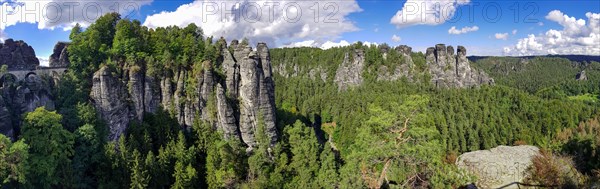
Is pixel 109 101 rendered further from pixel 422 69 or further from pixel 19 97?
pixel 422 69

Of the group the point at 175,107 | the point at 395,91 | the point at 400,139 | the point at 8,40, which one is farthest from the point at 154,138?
the point at 395,91

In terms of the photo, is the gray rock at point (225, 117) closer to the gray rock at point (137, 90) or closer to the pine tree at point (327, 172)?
the gray rock at point (137, 90)

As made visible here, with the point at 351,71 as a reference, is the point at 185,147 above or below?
below

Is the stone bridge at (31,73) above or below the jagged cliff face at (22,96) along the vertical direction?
above

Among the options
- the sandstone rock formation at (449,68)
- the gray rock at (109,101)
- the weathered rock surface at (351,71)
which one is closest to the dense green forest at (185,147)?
the gray rock at (109,101)

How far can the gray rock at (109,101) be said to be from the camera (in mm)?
38438

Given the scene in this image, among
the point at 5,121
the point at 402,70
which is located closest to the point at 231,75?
the point at 5,121

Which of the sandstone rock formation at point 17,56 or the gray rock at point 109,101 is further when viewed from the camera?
the sandstone rock formation at point 17,56

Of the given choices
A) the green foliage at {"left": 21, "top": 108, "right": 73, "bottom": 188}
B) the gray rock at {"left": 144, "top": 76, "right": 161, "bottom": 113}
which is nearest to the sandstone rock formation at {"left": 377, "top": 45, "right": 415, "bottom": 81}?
the gray rock at {"left": 144, "top": 76, "right": 161, "bottom": 113}

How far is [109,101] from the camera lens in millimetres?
38750

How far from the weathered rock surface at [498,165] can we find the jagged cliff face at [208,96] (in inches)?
845

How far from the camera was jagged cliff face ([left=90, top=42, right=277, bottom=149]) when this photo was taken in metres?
40.6

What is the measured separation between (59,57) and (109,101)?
9.62 meters

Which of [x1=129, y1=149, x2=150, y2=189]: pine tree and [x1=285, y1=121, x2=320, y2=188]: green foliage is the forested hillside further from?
[x1=129, y1=149, x2=150, y2=189]: pine tree
